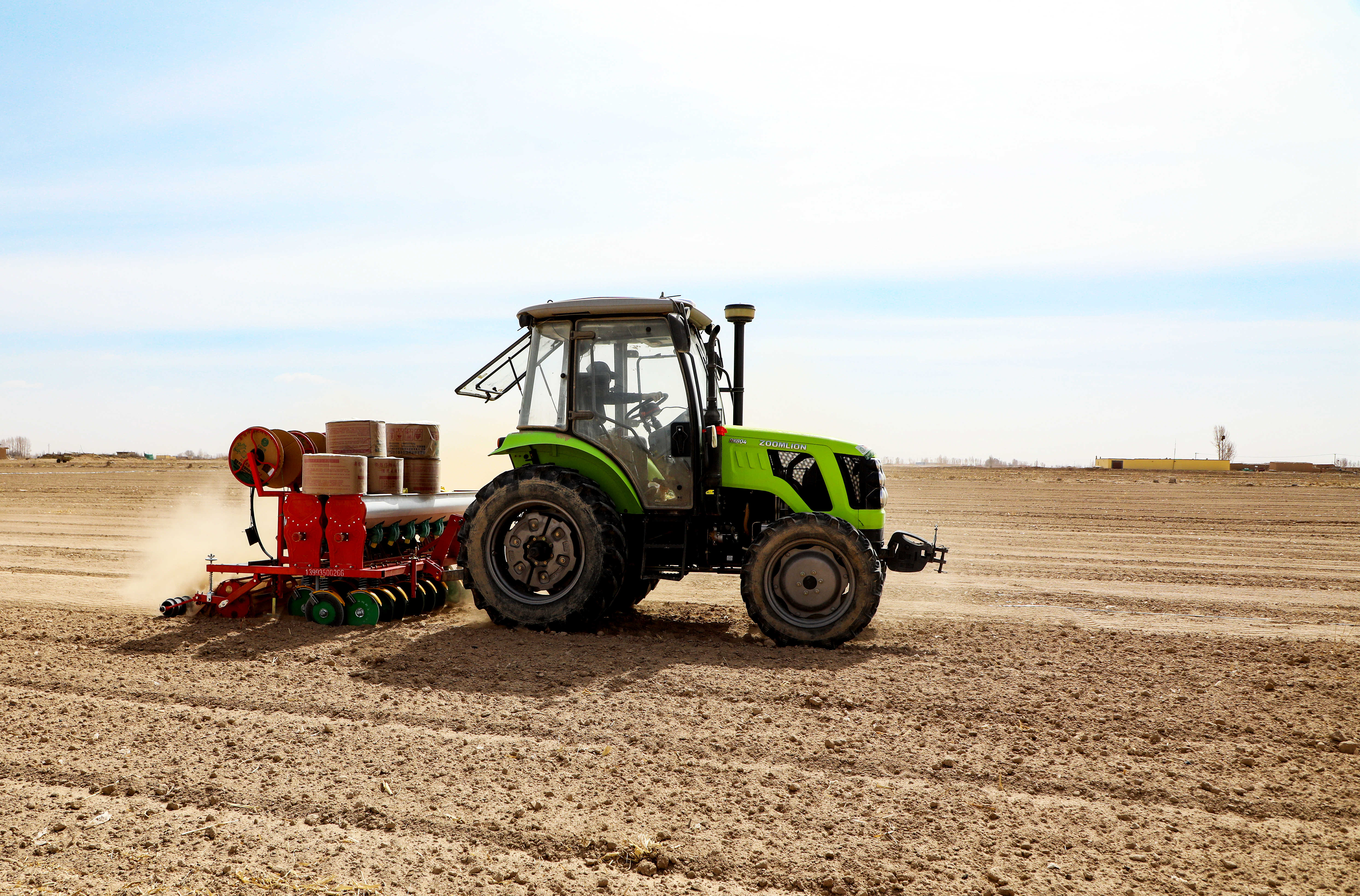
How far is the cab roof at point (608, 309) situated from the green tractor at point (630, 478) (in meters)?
0.01

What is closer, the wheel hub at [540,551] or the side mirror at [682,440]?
the side mirror at [682,440]

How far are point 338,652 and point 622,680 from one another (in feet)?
7.79

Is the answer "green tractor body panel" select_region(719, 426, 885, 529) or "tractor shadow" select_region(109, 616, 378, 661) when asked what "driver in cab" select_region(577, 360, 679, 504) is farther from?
"tractor shadow" select_region(109, 616, 378, 661)

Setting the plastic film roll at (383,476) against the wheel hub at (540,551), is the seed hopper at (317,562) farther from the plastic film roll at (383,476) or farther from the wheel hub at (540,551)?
the wheel hub at (540,551)

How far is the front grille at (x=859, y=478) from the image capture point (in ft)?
24.9

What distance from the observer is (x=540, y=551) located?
25.5 ft

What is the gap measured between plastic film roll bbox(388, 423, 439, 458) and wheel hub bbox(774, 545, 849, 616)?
4.06 metres

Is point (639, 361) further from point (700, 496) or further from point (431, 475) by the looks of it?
point (431, 475)

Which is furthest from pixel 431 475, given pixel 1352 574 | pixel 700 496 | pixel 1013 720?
pixel 1352 574

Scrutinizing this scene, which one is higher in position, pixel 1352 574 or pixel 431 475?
pixel 431 475

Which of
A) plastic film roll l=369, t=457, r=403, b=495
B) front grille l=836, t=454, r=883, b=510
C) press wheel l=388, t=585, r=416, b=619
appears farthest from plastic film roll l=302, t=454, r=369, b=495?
front grille l=836, t=454, r=883, b=510

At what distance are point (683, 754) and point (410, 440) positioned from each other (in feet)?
18.0

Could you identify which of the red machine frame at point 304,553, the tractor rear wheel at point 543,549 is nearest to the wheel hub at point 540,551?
the tractor rear wheel at point 543,549

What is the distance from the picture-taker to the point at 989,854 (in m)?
3.65
